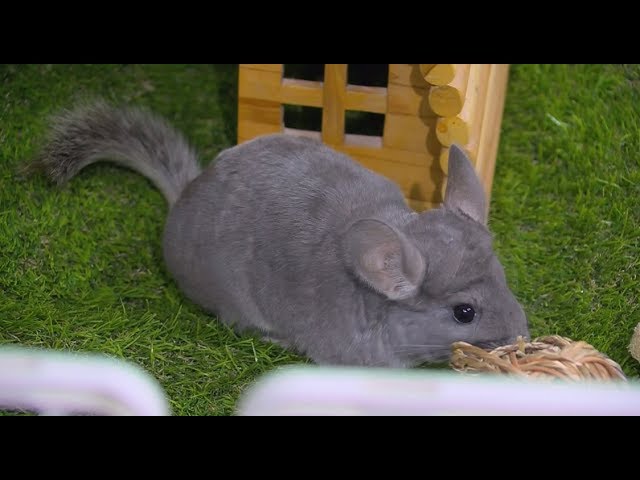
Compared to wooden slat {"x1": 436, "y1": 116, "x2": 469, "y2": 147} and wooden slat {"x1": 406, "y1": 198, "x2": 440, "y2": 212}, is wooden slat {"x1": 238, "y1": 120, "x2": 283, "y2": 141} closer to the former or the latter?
wooden slat {"x1": 406, "y1": 198, "x2": 440, "y2": 212}

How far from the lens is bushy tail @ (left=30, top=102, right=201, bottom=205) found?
389cm

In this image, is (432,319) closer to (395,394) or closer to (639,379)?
(639,379)

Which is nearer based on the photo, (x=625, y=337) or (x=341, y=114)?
(x=625, y=337)

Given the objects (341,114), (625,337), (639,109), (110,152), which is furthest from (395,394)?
(639,109)

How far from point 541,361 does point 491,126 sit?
1.75 metres

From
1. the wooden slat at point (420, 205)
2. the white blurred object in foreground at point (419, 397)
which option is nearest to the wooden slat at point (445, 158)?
the wooden slat at point (420, 205)

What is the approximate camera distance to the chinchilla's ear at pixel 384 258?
2.73m

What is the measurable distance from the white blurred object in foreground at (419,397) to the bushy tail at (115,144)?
2.37m

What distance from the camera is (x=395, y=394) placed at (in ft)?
5.34

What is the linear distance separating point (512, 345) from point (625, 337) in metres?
0.80

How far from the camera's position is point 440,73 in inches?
133

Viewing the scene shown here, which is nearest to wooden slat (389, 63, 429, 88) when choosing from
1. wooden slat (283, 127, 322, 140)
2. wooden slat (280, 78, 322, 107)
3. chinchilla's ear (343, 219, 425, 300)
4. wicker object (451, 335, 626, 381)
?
wooden slat (280, 78, 322, 107)

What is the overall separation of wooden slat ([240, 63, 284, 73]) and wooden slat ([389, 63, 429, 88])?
457 millimetres

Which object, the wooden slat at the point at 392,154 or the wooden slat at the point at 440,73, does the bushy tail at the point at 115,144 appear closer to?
the wooden slat at the point at 392,154
